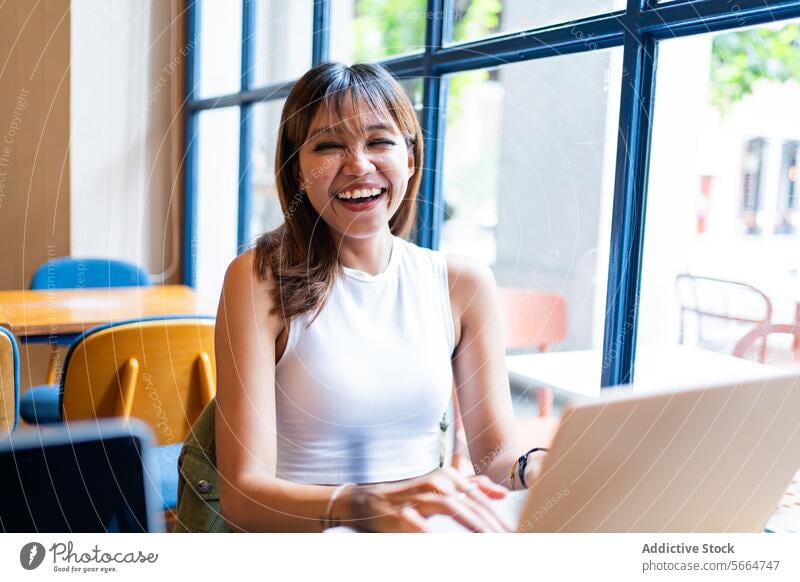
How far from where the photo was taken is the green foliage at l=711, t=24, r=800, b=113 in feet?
2.70

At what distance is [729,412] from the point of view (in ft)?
2.06

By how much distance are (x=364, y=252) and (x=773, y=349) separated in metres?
0.46

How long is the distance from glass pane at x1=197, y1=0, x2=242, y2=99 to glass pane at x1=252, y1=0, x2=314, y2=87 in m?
0.03

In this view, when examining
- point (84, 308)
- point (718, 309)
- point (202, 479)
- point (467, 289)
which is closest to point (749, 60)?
point (718, 309)

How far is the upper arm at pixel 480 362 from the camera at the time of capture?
2.98 feet

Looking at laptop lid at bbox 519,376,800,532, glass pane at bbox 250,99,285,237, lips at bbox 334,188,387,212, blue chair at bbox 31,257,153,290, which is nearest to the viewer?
laptop lid at bbox 519,376,800,532

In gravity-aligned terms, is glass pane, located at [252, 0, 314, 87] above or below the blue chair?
above

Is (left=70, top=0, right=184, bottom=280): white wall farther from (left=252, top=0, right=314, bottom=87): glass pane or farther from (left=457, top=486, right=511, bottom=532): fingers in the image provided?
(left=457, top=486, right=511, bottom=532): fingers

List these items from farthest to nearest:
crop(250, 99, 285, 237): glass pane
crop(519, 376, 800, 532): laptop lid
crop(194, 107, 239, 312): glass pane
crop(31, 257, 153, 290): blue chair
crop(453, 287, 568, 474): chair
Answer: crop(31, 257, 153, 290): blue chair → crop(250, 99, 285, 237): glass pane → crop(194, 107, 239, 312): glass pane → crop(453, 287, 568, 474): chair → crop(519, 376, 800, 532): laptop lid

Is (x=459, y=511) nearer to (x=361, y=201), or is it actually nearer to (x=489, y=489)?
(x=489, y=489)

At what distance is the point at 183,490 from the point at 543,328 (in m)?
0.54

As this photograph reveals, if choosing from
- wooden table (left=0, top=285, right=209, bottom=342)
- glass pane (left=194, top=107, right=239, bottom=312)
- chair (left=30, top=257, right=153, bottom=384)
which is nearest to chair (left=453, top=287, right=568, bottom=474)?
glass pane (left=194, top=107, right=239, bottom=312)
